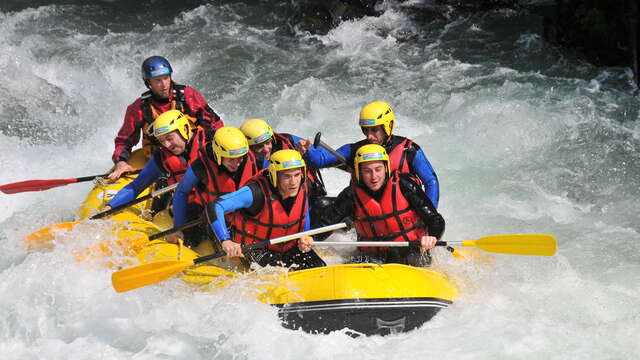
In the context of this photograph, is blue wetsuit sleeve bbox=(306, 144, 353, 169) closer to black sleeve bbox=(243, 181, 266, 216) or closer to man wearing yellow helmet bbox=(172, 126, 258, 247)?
man wearing yellow helmet bbox=(172, 126, 258, 247)

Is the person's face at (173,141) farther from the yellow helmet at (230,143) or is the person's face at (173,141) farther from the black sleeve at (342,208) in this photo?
the black sleeve at (342,208)

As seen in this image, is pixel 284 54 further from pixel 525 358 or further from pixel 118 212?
pixel 525 358

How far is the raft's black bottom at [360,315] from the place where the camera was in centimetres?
440

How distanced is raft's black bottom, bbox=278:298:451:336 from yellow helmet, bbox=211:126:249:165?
3.47 feet

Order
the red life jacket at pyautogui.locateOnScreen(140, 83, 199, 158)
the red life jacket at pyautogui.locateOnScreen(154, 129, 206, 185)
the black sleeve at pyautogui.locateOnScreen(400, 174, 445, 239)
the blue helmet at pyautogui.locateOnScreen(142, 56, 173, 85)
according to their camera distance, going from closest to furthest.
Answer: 1. the black sleeve at pyautogui.locateOnScreen(400, 174, 445, 239)
2. the red life jacket at pyautogui.locateOnScreen(154, 129, 206, 185)
3. the blue helmet at pyautogui.locateOnScreen(142, 56, 173, 85)
4. the red life jacket at pyautogui.locateOnScreen(140, 83, 199, 158)

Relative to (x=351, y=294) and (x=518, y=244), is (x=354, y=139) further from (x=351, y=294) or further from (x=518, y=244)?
(x=351, y=294)

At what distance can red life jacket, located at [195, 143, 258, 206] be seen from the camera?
16.0 feet

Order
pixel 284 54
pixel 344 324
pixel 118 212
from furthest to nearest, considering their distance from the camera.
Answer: pixel 284 54 < pixel 118 212 < pixel 344 324

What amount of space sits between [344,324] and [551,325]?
5.01ft

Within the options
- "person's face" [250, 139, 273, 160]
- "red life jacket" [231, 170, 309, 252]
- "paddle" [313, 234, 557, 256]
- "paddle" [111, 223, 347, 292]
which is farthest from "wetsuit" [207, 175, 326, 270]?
"paddle" [313, 234, 557, 256]

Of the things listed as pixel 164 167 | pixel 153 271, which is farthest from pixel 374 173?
pixel 164 167

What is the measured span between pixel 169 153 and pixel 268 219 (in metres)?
1.12

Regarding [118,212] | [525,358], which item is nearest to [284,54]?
[118,212]

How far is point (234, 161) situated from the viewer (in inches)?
188
